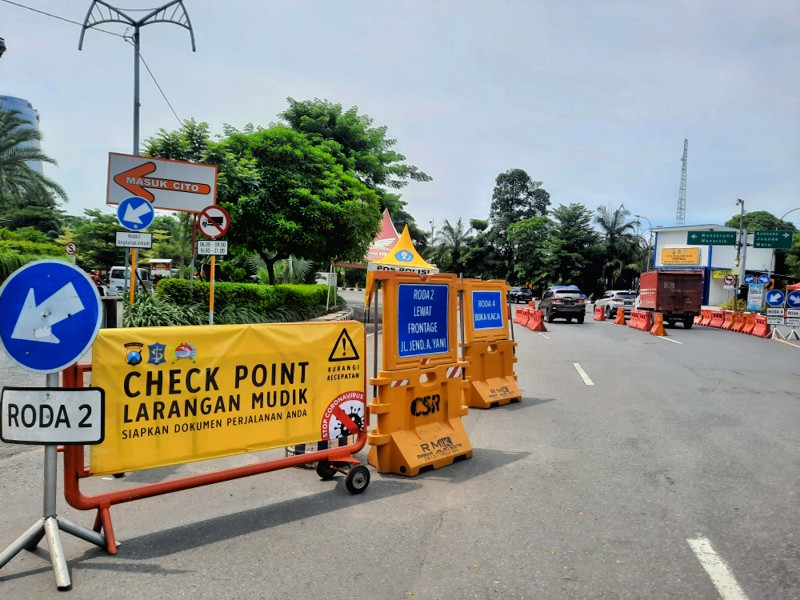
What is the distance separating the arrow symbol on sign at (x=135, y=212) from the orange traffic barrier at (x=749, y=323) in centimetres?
2422

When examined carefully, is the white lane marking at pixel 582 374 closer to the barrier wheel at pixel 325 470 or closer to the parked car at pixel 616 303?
the barrier wheel at pixel 325 470

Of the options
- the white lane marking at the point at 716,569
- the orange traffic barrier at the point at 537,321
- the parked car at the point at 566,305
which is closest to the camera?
the white lane marking at the point at 716,569

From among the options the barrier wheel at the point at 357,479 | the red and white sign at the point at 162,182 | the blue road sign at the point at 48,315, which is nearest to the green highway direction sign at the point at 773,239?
the red and white sign at the point at 162,182

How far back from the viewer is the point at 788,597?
343 centimetres

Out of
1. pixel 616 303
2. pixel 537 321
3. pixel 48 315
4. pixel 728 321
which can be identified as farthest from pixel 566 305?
pixel 48 315

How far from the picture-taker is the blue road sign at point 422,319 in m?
6.17

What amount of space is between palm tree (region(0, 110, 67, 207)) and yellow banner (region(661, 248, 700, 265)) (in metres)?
52.3

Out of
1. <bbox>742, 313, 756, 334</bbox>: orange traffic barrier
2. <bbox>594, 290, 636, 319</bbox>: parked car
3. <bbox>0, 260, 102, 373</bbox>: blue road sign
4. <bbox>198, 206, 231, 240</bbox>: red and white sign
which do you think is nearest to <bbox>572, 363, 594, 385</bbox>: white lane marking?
<bbox>198, 206, 231, 240</bbox>: red and white sign

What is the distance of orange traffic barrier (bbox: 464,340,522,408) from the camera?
9.06 metres

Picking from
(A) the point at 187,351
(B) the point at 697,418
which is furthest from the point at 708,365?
(A) the point at 187,351

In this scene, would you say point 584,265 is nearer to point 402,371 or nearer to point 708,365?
point 708,365

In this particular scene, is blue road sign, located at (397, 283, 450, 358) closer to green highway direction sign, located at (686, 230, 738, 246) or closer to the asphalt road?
the asphalt road

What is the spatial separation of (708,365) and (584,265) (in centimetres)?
4822

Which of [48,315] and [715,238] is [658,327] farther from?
[48,315]
